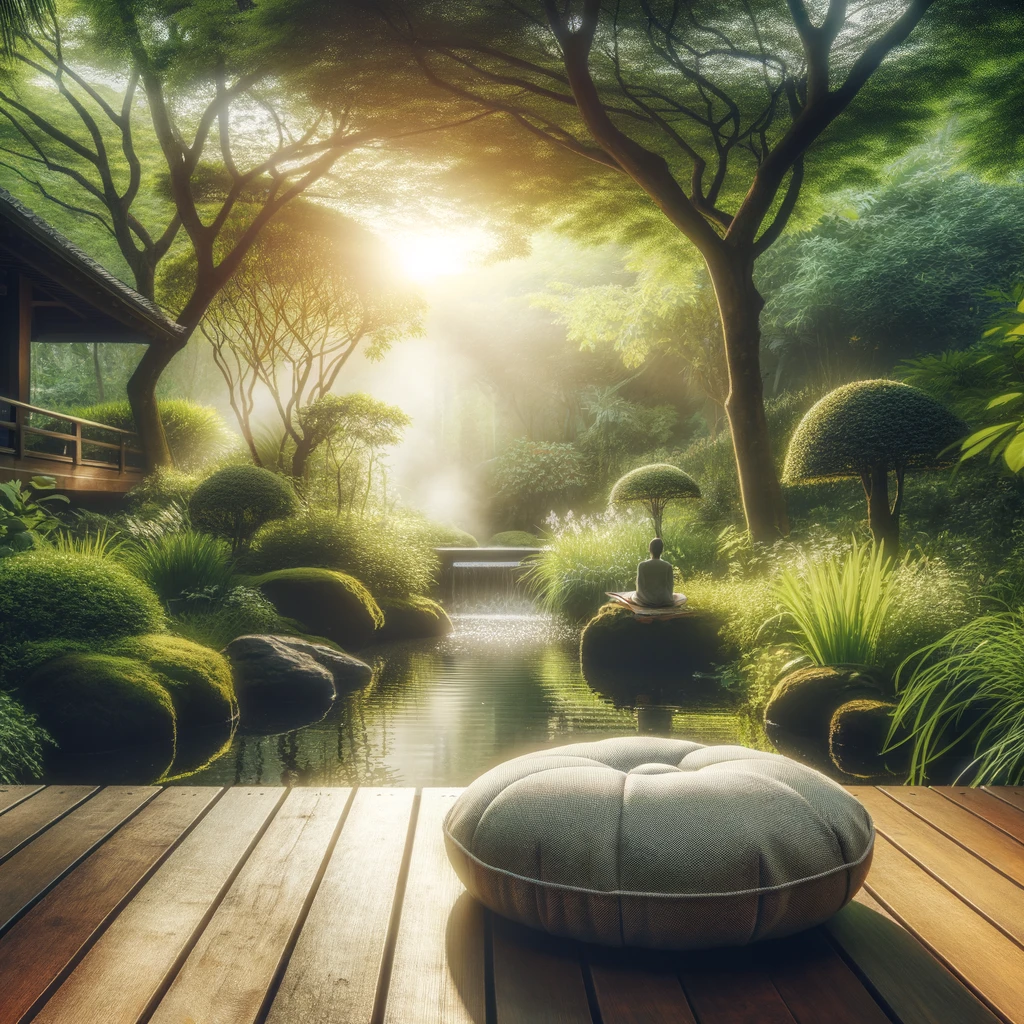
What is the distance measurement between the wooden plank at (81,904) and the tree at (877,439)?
5397mm

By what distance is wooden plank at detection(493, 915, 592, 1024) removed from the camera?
1658mm

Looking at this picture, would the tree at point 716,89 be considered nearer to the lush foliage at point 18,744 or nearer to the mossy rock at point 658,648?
the mossy rock at point 658,648

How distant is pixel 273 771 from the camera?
4.62 meters

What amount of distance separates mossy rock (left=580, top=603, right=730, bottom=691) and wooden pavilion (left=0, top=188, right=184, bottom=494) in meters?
7.56

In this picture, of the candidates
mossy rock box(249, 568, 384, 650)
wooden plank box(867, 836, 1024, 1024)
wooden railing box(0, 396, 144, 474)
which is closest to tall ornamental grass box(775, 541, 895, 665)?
wooden plank box(867, 836, 1024, 1024)

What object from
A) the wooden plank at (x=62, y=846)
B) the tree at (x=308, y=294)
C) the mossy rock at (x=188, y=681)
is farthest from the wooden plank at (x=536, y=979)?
the tree at (x=308, y=294)

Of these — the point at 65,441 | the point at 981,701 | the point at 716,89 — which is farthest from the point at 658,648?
the point at 65,441

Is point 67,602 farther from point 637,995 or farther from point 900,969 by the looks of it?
point 900,969

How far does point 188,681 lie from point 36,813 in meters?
3.09

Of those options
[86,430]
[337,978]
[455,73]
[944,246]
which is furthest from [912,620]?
[86,430]

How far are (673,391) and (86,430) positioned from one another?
14.4m

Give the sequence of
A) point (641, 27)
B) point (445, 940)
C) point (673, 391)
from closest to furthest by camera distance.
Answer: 1. point (445, 940)
2. point (641, 27)
3. point (673, 391)

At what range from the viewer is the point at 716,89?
9688mm

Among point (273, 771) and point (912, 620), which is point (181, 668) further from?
point (912, 620)
